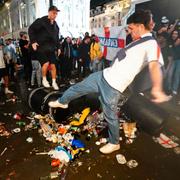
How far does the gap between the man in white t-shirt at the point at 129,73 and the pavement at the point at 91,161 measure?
0.28 meters

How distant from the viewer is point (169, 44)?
6496 mm

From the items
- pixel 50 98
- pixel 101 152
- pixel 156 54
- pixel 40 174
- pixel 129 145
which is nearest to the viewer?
pixel 156 54

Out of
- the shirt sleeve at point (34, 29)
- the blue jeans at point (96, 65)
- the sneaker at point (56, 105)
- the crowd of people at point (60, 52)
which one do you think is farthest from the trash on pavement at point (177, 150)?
the blue jeans at point (96, 65)

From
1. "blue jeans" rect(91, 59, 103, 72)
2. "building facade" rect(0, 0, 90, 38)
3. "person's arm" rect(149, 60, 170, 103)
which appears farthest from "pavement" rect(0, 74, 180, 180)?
"building facade" rect(0, 0, 90, 38)

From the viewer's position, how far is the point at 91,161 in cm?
306

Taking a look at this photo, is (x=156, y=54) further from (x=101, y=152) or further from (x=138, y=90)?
(x=101, y=152)

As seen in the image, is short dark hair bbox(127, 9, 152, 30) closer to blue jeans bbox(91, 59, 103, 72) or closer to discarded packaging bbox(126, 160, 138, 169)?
discarded packaging bbox(126, 160, 138, 169)

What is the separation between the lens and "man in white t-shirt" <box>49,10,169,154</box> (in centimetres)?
259

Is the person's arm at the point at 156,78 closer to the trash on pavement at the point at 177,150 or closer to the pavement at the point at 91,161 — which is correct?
the pavement at the point at 91,161

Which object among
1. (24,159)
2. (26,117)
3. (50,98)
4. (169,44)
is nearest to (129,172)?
(24,159)

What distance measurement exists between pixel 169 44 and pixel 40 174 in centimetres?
548

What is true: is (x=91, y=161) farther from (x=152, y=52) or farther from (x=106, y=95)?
(x=152, y=52)

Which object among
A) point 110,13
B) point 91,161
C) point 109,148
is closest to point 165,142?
point 109,148

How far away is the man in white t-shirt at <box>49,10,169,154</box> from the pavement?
28 centimetres
